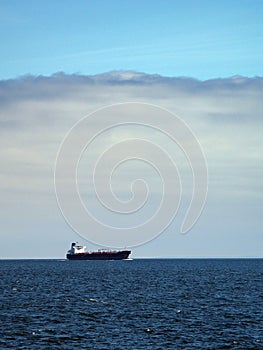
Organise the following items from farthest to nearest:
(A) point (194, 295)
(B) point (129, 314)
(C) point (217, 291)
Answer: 1. (C) point (217, 291)
2. (A) point (194, 295)
3. (B) point (129, 314)

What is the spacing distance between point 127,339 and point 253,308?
32.8 m

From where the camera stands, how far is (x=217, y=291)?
4988 inches

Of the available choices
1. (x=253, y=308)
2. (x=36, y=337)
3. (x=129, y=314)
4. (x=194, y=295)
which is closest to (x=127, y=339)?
(x=36, y=337)

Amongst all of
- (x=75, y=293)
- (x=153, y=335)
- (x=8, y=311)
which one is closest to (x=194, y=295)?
(x=75, y=293)

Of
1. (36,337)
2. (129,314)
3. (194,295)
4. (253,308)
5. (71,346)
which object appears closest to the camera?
(71,346)

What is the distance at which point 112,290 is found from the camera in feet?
424

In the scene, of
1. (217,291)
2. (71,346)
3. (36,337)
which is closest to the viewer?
(71,346)

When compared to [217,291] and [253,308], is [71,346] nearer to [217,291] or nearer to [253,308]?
[253,308]

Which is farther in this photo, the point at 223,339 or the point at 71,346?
the point at 223,339

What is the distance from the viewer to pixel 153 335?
221 feet

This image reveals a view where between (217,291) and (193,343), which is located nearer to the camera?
(193,343)

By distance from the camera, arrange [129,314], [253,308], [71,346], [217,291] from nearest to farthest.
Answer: [71,346] → [129,314] → [253,308] → [217,291]

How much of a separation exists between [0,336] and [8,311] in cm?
2168

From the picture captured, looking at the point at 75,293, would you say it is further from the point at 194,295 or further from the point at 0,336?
the point at 0,336
